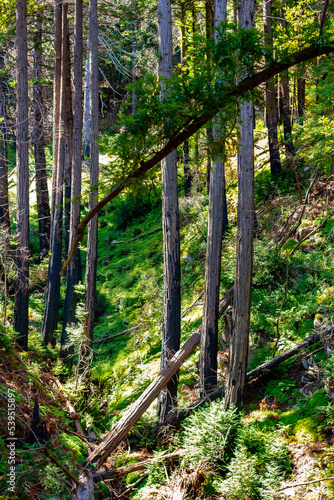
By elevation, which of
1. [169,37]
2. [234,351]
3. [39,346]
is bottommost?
[39,346]

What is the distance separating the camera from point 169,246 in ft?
24.8

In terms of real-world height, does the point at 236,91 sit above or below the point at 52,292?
above

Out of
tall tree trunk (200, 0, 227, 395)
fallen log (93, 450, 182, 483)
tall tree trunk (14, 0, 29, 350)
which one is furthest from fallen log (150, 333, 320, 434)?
tall tree trunk (14, 0, 29, 350)

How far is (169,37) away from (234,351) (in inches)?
230

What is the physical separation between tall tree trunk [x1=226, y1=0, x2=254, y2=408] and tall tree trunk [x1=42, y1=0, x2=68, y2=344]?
21.3 ft

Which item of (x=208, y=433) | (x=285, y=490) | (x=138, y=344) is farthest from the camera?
(x=138, y=344)

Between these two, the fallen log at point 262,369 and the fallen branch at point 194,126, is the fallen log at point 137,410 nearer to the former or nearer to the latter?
the fallen log at point 262,369

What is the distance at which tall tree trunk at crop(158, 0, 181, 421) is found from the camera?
727cm

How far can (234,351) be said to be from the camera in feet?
21.4

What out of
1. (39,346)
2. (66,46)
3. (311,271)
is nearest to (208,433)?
(311,271)

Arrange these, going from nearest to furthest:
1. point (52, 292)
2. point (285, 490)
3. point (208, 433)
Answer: point (285, 490) → point (208, 433) → point (52, 292)

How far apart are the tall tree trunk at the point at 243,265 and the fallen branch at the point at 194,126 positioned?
2897 millimetres

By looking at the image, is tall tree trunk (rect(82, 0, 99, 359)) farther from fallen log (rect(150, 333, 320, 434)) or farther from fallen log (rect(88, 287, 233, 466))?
fallen log (rect(150, 333, 320, 434))

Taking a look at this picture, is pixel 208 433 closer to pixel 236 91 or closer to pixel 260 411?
pixel 260 411
